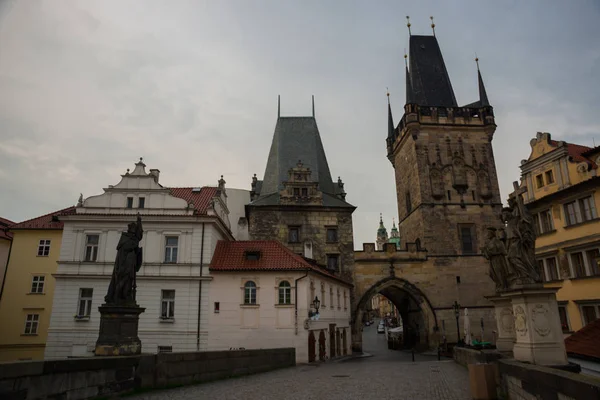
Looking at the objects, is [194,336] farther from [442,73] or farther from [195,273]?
[442,73]

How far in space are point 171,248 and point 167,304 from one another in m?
2.94

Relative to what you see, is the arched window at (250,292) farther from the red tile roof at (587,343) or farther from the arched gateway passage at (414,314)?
the red tile roof at (587,343)

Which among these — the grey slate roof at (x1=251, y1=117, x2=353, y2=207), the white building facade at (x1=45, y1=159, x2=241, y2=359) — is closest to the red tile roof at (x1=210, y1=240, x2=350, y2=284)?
the white building facade at (x1=45, y1=159, x2=241, y2=359)

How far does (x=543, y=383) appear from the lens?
5535 millimetres

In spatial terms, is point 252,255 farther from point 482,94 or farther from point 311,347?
point 482,94

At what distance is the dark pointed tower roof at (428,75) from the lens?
132ft

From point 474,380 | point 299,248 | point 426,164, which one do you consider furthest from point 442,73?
point 474,380

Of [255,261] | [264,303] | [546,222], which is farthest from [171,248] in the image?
[546,222]

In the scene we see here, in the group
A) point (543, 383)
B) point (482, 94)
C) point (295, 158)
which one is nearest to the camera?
point (543, 383)

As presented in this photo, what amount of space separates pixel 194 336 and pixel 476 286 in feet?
72.6

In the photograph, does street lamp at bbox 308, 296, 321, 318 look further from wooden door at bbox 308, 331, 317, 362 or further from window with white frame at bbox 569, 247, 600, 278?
window with white frame at bbox 569, 247, 600, 278

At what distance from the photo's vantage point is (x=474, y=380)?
7.87 metres

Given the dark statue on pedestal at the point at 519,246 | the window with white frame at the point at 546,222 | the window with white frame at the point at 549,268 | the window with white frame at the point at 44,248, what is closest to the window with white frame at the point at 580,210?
the window with white frame at the point at 546,222

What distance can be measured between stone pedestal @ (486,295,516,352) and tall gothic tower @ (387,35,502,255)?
2430 cm
